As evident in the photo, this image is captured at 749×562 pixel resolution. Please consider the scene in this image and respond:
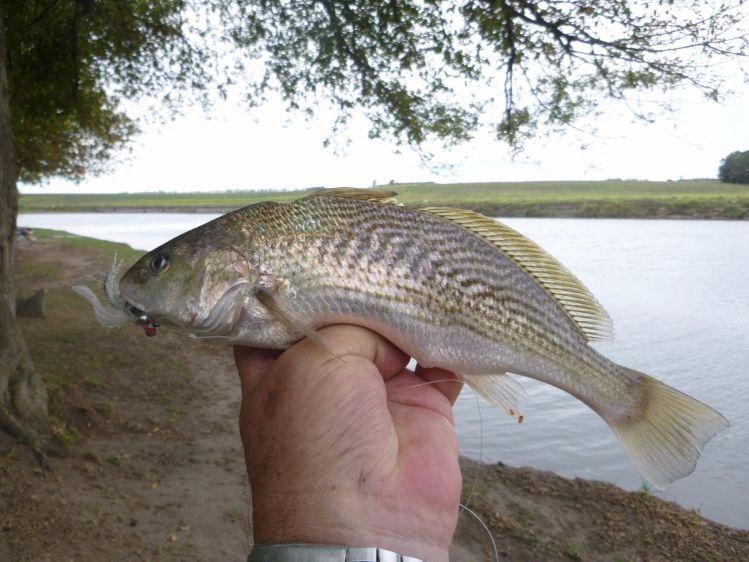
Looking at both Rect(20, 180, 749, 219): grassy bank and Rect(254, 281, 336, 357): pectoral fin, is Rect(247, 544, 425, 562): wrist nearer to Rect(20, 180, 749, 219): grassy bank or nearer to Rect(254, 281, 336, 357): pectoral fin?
Rect(254, 281, 336, 357): pectoral fin

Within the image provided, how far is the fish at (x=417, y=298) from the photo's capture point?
2404mm

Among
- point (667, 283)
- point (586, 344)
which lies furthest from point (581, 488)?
point (667, 283)

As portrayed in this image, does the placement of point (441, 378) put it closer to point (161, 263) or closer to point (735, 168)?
point (161, 263)

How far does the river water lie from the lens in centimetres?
678

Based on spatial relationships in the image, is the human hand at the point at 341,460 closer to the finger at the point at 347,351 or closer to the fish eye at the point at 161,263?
the finger at the point at 347,351

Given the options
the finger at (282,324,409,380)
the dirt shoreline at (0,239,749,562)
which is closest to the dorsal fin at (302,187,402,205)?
the finger at (282,324,409,380)

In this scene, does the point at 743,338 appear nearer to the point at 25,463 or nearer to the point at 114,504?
the point at 114,504

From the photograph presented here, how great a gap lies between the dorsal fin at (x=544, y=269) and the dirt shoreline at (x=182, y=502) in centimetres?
206

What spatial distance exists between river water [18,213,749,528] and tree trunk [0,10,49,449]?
16.6ft

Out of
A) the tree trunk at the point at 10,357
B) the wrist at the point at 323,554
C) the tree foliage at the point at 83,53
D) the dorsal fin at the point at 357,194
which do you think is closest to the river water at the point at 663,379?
the dorsal fin at the point at 357,194

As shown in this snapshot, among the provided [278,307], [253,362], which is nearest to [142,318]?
[253,362]

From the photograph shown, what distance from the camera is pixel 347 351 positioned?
7.56 feet

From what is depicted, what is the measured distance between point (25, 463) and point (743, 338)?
11.9 metres

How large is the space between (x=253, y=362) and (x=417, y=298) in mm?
840
